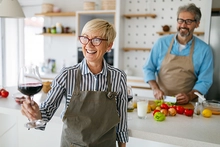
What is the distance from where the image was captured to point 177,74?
7.09 ft

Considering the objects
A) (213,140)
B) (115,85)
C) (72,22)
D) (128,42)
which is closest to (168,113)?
(213,140)

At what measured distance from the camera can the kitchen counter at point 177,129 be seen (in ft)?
3.69

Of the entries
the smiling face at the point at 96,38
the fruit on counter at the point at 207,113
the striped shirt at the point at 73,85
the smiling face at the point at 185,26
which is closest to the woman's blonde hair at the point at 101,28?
the smiling face at the point at 96,38

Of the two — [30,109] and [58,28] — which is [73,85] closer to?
[30,109]

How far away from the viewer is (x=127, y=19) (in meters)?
3.89

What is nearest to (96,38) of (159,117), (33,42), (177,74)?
(159,117)

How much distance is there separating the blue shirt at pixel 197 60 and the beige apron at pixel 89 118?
1.15 m

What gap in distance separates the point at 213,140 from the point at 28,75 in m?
0.95

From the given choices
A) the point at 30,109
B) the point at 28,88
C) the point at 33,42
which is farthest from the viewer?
the point at 33,42

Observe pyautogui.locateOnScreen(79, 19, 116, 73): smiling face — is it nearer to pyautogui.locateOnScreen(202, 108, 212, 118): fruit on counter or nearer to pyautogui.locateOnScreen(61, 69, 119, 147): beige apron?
pyautogui.locateOnScreen(61, 69, 119, 147): beige apron

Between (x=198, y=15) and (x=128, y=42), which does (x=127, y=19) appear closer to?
(x=128, y=42)

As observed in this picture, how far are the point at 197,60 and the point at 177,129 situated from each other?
102cm

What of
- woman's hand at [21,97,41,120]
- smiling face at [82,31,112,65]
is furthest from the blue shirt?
woman's hand at [21,97,41,120]

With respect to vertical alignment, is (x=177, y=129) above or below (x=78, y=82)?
below
